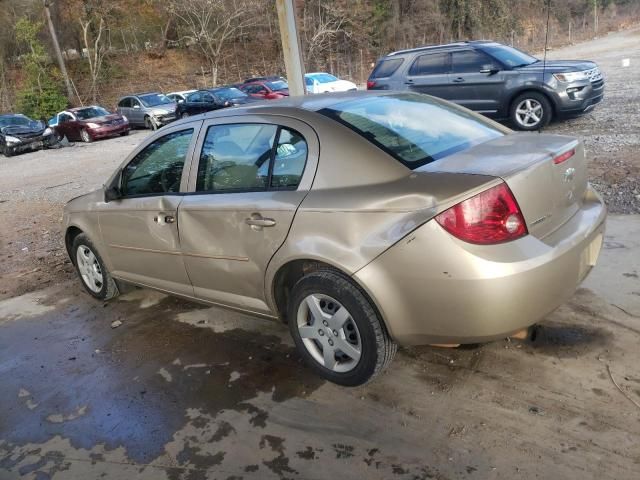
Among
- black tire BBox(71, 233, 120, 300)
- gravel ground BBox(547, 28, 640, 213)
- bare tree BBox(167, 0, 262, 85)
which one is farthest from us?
bare tree BBox(167, 0, 262, 85)

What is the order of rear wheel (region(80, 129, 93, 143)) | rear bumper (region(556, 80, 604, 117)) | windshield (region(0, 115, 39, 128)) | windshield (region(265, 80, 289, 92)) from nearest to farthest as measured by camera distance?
rear bumper (region(556, 80, 604, 117))
windshield (region(0, 115, 39, 128))
windshield (region(265, 80, 289, 92))
rear wheel (region(80, 129, 93, 143))

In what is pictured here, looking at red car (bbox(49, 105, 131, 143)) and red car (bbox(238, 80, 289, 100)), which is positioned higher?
red car (bbox(238, 80, 289, 100))

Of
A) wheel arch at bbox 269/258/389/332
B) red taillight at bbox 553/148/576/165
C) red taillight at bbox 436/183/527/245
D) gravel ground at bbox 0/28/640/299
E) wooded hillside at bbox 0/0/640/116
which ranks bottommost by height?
gravel ground at bbox 0/28/640/299

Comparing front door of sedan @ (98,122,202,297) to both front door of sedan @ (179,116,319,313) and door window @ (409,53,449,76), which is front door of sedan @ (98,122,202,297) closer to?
front door of sedan @ (179,116,319,313)

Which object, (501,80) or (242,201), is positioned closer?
(242,201)

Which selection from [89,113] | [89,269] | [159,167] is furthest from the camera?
[89,113]

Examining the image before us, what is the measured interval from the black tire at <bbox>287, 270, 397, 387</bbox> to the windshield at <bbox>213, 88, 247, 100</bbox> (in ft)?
62.4

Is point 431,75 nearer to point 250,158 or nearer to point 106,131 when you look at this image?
point 250,158

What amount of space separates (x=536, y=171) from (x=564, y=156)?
1.18 ft

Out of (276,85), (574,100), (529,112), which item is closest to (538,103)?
(529,112)

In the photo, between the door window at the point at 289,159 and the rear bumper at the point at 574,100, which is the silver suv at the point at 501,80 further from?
the door window at the point at 289,159

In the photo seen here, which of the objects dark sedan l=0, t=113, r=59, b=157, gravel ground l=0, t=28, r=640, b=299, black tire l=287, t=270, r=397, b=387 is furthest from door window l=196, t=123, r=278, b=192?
A: dark sedan l=0, t=113, r=59, b=157

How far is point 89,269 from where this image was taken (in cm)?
489

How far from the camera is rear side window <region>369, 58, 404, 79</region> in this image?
11797 mm
